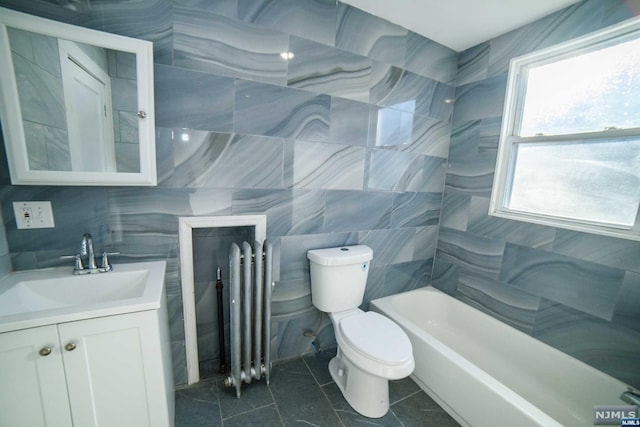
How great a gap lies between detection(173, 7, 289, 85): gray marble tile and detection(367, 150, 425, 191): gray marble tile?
0.88 m

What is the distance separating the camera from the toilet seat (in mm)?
1262

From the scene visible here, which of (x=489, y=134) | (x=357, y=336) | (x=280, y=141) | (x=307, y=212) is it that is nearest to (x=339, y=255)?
(x=307, y=212)

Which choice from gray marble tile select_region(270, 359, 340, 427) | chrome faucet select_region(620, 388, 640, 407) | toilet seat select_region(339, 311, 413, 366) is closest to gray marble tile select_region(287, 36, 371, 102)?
toilet seat select_region(339, 311, 413, 366)

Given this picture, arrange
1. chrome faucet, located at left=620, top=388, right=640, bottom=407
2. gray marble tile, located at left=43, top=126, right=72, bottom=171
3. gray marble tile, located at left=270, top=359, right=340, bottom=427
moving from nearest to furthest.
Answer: gray marble tile, located at left=43, top=126, right=72, bottom=171 → chrome faucet, located at left=620, top=388, right=640, bottom=407 → gray marble tile, located at left=270, top=359, right=340, bottom=427

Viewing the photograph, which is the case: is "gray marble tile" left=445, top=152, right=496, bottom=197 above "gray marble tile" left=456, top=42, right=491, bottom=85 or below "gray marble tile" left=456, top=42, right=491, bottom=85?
below

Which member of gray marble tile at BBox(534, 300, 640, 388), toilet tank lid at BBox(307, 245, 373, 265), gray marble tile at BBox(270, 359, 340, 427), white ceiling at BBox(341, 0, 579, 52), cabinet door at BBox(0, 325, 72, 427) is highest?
white ceiling at BBox(341, 0, 579, 52)

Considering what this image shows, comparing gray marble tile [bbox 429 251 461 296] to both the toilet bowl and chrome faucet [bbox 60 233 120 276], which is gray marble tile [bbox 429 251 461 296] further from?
chrome faucet [bbox 60 233 120 276]

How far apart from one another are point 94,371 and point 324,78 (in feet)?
6.00

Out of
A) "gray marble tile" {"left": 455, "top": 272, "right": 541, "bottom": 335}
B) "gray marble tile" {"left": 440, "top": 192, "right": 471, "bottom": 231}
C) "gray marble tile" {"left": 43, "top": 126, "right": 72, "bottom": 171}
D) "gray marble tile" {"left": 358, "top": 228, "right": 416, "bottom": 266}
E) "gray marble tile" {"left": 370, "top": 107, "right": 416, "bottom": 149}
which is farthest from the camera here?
"gray marble tile" {"left": 440, "top": 192, "right": 471, "bottom": 231}

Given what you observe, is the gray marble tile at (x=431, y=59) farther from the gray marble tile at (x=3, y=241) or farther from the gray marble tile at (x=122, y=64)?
the gray marble tile at (x=3, y=241)

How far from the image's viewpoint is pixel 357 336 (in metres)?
1.40

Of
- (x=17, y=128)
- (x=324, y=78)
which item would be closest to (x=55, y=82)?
(x=17, y=128)

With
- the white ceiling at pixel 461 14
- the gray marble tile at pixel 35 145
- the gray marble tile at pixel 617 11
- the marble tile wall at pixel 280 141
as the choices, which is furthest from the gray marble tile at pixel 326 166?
the gray marble tile at pixel 617 11

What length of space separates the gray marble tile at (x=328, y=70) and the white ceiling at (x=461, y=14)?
0.32m
